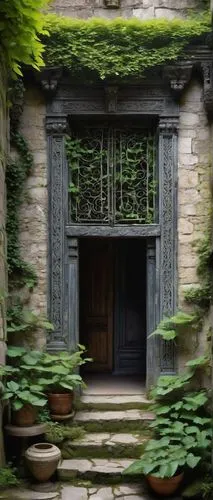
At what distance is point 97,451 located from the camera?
5.62 meters

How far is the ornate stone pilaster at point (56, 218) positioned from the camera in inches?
252

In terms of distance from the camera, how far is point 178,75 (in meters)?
6.24

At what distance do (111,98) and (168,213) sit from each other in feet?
5.02

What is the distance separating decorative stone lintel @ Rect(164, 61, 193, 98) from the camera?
20.3 ft

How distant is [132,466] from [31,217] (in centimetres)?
303

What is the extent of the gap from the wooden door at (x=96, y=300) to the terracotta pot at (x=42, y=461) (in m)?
3.20

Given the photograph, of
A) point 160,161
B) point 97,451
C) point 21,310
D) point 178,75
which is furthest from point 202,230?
point 97,451

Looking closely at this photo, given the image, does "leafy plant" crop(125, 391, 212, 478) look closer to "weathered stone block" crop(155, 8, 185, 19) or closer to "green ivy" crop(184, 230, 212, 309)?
"green ivy" crop(184, 230, 212, 309)

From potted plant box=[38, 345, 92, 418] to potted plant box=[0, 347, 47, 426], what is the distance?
0.31 ft

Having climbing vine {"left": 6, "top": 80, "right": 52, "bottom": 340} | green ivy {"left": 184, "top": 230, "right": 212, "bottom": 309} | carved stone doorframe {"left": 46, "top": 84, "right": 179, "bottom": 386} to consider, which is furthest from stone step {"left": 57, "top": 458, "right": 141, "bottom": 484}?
green ivy {"left": 184, "top": 230, "right": 212, "bottom": 309}

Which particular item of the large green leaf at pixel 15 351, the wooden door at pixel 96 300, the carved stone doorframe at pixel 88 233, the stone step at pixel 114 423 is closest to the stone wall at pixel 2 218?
the large green leaf at pixel 15 351

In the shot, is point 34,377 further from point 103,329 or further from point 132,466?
point 103,329

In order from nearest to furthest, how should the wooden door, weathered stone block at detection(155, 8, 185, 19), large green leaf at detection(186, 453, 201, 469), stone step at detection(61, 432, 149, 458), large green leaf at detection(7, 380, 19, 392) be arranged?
large green leaf at detection(186, 453, 201, 469), large green leaf at detection(7, 380, 19, 392), stone step at detection(61, 432, 149, 458), weathered stone block at detection(155, 8, 185, 19), the wooden door

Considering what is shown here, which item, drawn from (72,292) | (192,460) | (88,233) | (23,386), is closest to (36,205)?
(88,233)
